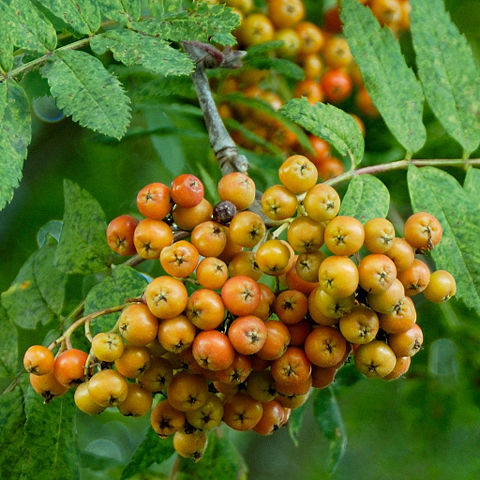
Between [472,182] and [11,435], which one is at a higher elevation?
[472,182]

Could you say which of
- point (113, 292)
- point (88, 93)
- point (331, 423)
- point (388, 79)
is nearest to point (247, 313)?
point (113, 292)

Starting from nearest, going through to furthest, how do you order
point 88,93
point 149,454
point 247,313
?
point 247,313 → point 88,93 → point 149,454

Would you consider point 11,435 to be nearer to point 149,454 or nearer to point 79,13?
point 149,454

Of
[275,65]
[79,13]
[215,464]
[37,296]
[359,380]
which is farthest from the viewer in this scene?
[359,380]

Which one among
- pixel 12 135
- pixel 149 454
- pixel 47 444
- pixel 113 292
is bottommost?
pixel 149 454

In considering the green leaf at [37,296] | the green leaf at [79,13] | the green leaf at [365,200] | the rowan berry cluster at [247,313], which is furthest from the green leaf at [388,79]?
the green leaf at [37,296]

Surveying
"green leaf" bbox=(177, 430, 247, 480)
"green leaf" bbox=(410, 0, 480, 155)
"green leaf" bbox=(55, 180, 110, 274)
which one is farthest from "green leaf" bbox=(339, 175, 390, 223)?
"green leaf" bbox=(177, 430, 247, 480)

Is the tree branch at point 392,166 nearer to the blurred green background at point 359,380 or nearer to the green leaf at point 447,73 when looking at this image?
the green leaf at point 447,73

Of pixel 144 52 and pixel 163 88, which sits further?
pixel 163 88
